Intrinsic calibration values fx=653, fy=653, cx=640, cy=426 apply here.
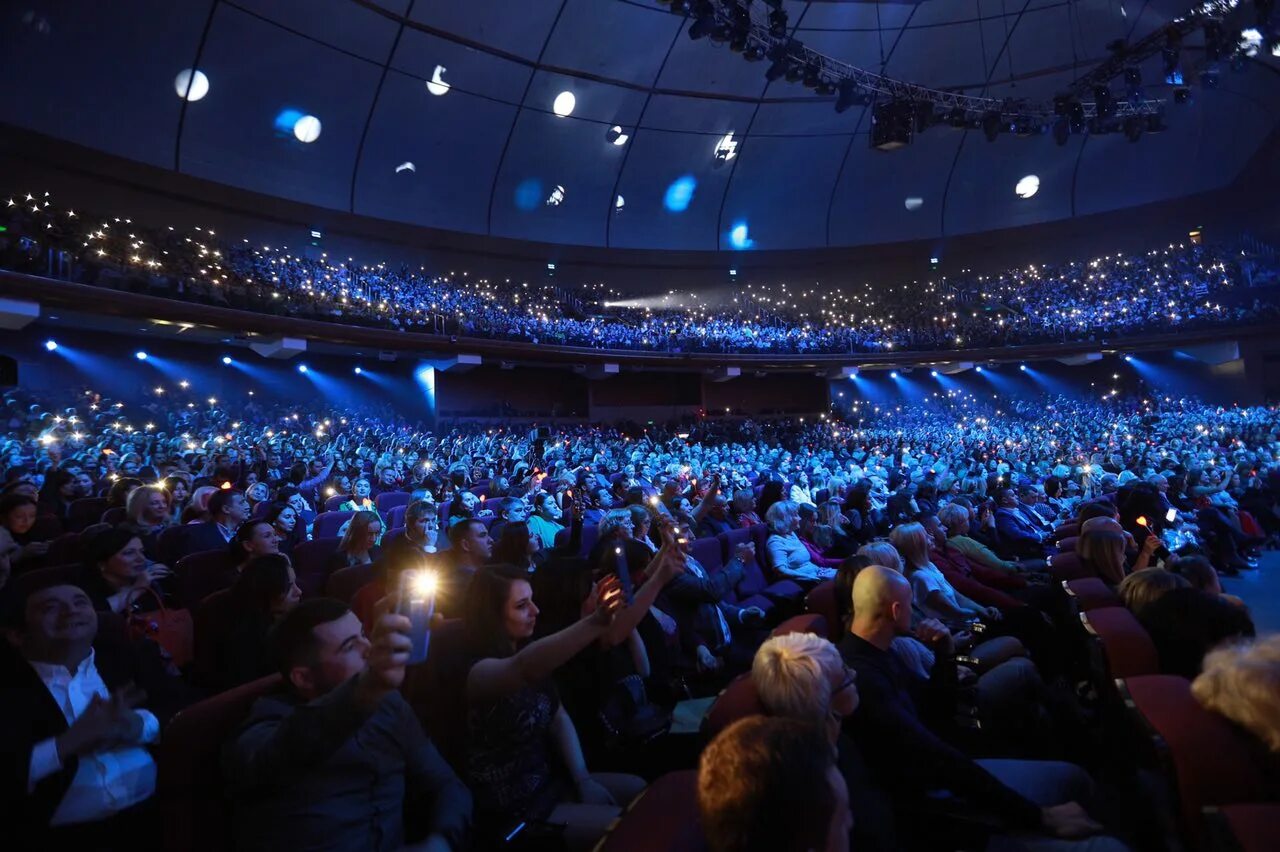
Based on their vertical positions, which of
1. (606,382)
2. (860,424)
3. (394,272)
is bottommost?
(860,424)

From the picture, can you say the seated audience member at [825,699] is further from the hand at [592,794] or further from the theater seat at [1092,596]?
the theater seat at [1092,596]

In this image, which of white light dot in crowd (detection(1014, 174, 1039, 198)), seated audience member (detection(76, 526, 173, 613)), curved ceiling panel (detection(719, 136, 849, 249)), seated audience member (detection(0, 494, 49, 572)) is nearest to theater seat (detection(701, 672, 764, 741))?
seated audience member (detection(76, 526, 173, 613))

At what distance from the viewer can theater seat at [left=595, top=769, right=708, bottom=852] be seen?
4.08 feet

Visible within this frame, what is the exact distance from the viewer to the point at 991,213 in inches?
831

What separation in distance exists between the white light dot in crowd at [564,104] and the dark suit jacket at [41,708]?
1634 cm

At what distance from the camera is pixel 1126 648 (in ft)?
7.52

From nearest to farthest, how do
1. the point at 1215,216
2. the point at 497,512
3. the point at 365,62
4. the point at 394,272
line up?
the point at 497,512, the point at 365,62, the point at 394,272, the point at 1215,216

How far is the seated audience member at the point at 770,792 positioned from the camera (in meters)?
1.03

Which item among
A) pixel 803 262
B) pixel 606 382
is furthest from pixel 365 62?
pixel 803 262

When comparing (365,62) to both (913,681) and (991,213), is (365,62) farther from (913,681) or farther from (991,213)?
(991,213)

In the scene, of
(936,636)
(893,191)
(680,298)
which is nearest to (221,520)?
(936,636)

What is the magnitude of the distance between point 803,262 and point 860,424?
19.5 feet

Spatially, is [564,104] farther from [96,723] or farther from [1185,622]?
[96,723]

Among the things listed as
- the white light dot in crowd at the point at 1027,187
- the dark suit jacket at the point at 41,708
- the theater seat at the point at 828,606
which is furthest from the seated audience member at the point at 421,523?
the white light dot in crowd at the point at 1027,187
